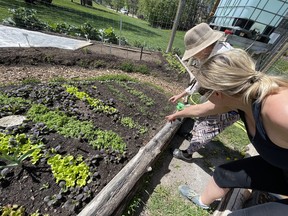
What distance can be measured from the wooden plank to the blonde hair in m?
1.19

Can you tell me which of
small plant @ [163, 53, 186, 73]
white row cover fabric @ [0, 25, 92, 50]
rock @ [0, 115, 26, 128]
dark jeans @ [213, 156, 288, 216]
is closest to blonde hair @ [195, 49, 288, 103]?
dark jeans @ [213, 156, 288, 216]

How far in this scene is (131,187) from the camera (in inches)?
68.6

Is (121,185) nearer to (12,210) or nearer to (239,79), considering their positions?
(12,210)

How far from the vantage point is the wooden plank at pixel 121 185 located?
147 cm

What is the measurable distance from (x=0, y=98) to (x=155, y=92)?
9.36 ft

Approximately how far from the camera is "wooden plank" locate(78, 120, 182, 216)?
4.81 feet

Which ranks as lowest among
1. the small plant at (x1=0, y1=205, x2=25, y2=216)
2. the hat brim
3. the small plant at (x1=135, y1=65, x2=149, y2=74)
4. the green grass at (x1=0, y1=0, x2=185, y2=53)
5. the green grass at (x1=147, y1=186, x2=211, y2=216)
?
the green grass at (x1=0, y1=0, x2=185, y2=53)

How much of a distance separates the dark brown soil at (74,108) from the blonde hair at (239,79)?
149 cm

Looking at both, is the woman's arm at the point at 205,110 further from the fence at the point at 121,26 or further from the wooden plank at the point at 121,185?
the fence at the point at 121,26

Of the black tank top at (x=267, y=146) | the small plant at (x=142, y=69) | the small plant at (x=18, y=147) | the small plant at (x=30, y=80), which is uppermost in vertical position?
the black tank top at (x=267, y=146)

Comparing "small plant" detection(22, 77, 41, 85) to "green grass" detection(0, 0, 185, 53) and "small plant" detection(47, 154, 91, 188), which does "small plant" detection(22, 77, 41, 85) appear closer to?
"small plant" detection(47, 154, 91, 188)

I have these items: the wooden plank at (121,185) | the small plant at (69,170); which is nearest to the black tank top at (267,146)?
the wooden plank at (121,185)

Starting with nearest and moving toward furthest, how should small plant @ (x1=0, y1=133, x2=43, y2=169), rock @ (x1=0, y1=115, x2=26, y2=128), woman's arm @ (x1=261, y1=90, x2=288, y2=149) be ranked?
woman's arm @ (x1=261, y1=90, x2=288, y2=149), small plant @ (x1=0, y1=133, x2=43, y2=169), rock @ (x1=0, y1=115, x2=26, y2=128)

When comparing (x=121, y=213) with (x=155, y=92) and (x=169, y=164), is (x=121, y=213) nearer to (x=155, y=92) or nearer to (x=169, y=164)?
(x=169, y=164)
